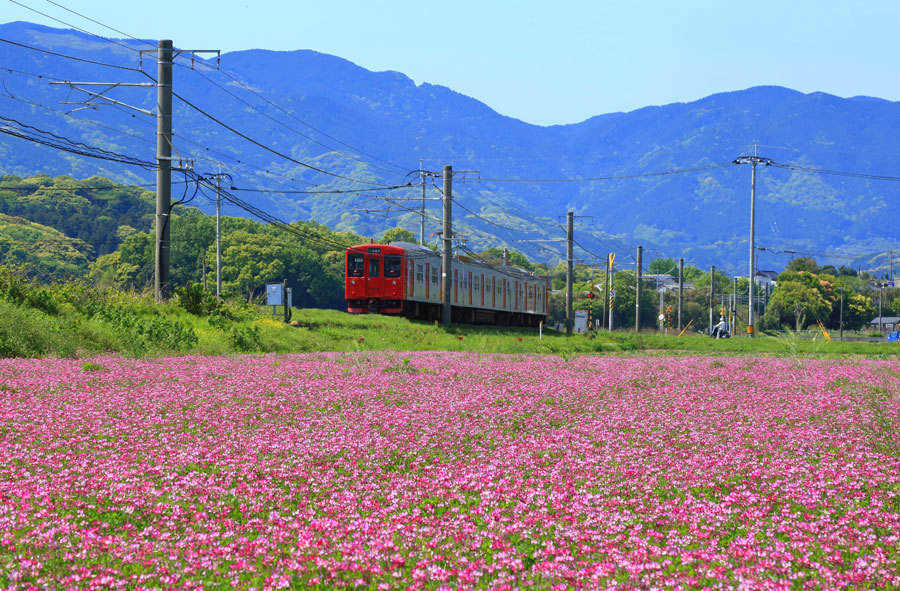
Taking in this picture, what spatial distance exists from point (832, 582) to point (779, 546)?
0.63 metres

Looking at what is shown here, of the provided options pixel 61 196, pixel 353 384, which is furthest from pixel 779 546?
pixel 61 196

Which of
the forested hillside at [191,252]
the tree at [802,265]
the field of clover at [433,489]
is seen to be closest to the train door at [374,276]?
the field of clover at [433,489]

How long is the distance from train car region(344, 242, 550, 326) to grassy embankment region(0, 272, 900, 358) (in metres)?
3.61

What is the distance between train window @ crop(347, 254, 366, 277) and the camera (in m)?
42.5

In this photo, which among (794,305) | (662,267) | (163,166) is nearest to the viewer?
(163,166)

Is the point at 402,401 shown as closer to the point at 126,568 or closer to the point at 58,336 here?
the point at 126,568

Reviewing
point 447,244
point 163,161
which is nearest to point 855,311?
point 447,244

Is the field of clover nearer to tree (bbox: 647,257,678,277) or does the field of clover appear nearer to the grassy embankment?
the grassy embankment

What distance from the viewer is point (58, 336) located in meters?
19.0

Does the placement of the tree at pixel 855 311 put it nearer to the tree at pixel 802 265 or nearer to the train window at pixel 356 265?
the tree at pixel 802 265

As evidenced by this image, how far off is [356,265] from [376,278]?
144 centimetres

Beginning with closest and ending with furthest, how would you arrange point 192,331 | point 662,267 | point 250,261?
point 192,331
point 250,261
point 662,267

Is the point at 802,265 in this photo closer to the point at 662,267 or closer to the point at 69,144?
the point at 662,267

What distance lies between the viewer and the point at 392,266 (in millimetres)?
41812
